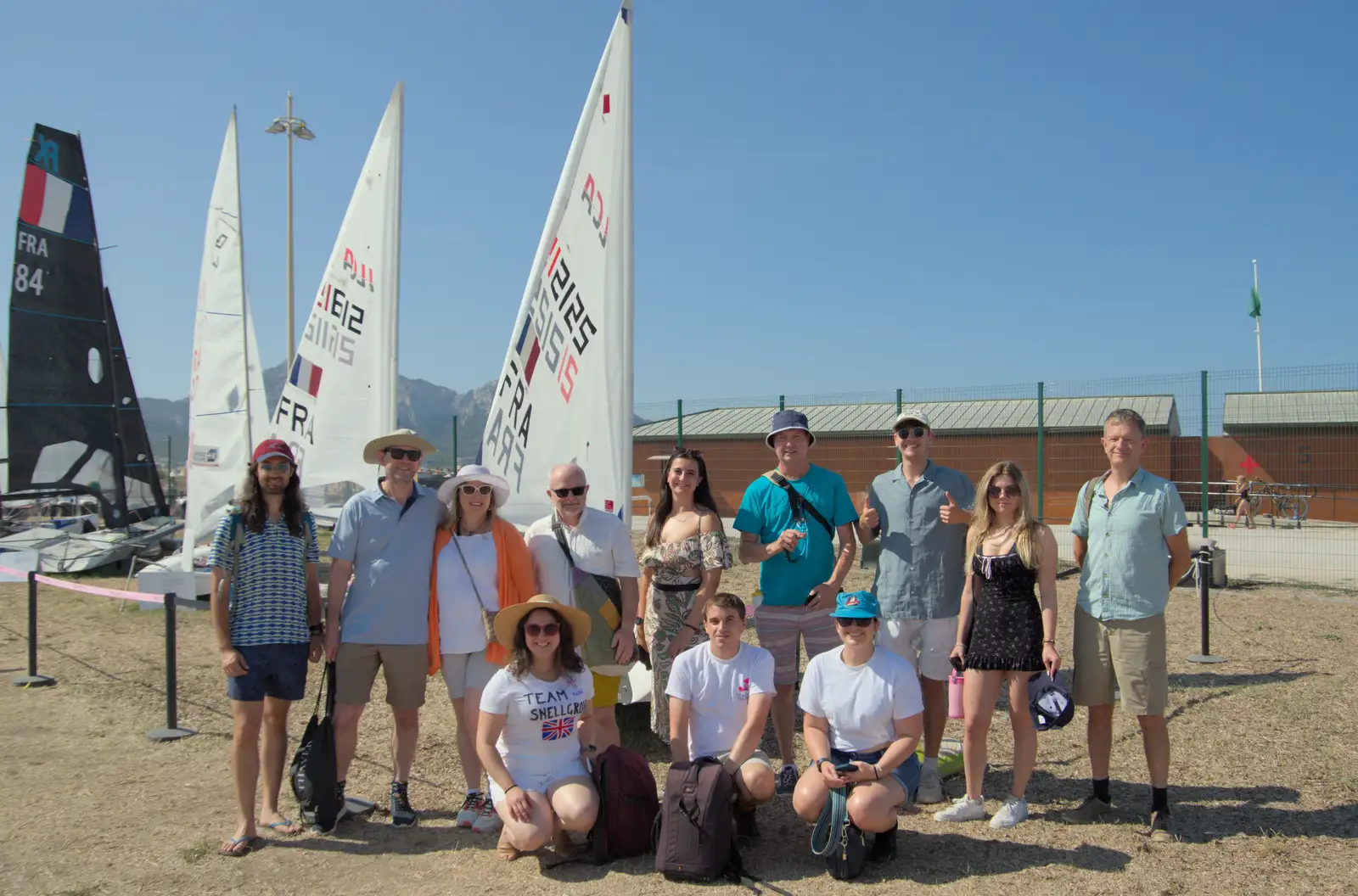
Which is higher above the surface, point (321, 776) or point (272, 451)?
point (272, 451)

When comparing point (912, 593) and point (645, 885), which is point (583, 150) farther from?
point (645, 885)

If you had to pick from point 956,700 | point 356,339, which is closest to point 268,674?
point 956,700

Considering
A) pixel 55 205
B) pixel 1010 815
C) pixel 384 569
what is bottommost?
pixel 1010 815

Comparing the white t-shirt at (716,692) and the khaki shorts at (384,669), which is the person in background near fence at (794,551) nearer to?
the white t-shirt at (716,692)

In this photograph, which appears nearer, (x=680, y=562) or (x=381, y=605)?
(x=381, y=605)

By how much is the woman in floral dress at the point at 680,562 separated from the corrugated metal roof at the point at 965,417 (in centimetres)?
864

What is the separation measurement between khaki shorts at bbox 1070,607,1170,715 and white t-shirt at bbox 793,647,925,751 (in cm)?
74

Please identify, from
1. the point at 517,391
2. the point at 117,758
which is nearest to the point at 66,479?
the point at 117,758

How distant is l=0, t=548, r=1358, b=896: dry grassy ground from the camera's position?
10.6 feet

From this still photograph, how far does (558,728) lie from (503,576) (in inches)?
25.5

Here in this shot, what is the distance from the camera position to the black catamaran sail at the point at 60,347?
13.0 meters

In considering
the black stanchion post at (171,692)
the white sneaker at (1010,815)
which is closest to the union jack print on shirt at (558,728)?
the white sneaker at (1010,815)

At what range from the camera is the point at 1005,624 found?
142 inches

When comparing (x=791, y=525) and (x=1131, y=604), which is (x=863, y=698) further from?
(x=1131, y=604)
